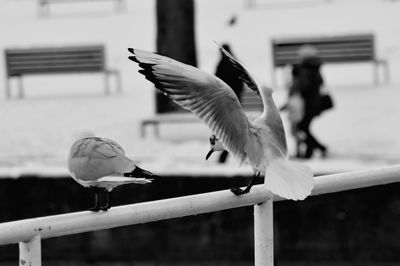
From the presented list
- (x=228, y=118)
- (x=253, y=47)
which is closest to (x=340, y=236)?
(x=228, y=118)

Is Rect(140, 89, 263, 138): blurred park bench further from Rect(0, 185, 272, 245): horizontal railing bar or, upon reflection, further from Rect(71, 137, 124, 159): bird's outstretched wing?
Rect(0, 185, 272, 245): horizontal railing bar

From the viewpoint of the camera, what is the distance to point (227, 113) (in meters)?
4.04

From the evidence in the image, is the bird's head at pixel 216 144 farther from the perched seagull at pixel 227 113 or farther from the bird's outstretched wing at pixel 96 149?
the bird's outstretched wing at pixel 96 149

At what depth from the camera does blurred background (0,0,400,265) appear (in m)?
9.41

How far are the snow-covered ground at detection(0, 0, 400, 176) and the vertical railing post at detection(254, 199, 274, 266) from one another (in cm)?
115

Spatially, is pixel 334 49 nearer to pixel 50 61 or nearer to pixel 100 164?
pixel 50 61

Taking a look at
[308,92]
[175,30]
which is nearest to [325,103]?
[308,92]

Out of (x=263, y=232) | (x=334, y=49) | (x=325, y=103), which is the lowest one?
(x=325, y=103)

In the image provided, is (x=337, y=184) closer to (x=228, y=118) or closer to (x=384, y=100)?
(x=228, y=118)

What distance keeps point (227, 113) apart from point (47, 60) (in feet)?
45.0

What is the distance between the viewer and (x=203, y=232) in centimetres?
969

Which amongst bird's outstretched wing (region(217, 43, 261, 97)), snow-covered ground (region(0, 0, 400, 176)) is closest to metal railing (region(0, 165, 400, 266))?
bird's outstretched wing (region(217, 43, 261, 97))

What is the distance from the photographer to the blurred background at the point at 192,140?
30.9 feet

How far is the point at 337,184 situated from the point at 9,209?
6.72 m
